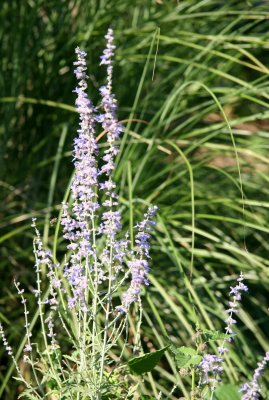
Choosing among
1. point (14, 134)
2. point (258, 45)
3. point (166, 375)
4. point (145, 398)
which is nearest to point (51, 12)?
point (14, 134)

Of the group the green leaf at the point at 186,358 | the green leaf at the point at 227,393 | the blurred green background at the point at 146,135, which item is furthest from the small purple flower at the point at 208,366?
the blurred green background at the point at 146,135

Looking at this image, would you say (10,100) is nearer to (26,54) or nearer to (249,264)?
(26,54)

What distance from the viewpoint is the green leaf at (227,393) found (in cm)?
191

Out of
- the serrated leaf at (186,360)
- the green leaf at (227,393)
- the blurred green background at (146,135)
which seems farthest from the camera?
the blurred green background at (146,135)

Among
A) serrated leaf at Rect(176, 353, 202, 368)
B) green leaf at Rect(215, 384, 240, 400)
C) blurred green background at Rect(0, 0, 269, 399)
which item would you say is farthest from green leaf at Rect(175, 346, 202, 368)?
blurred green background at Rect(0, 0, 269, 399)

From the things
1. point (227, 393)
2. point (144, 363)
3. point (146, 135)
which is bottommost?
point (227, 393)

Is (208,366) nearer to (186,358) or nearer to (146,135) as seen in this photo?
(186,358)

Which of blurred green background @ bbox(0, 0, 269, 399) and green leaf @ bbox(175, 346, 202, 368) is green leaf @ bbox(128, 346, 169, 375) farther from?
blurred green background @ bbox(0, 0, 269, 399)

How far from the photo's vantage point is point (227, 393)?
1.92 meters

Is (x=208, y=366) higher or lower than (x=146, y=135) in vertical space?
lower

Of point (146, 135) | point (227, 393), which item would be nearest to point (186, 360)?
point (227, 393)

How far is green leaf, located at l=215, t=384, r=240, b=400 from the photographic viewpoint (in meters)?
1.91

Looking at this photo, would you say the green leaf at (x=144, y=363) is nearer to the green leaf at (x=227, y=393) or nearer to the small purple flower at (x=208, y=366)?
the small purple flower at (x=208, y=366)

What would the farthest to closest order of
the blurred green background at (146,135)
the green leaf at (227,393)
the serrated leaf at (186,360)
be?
the blurred green background at (146,135) → the green leaf at (227,393) → the serrated leaf at (186,360)
